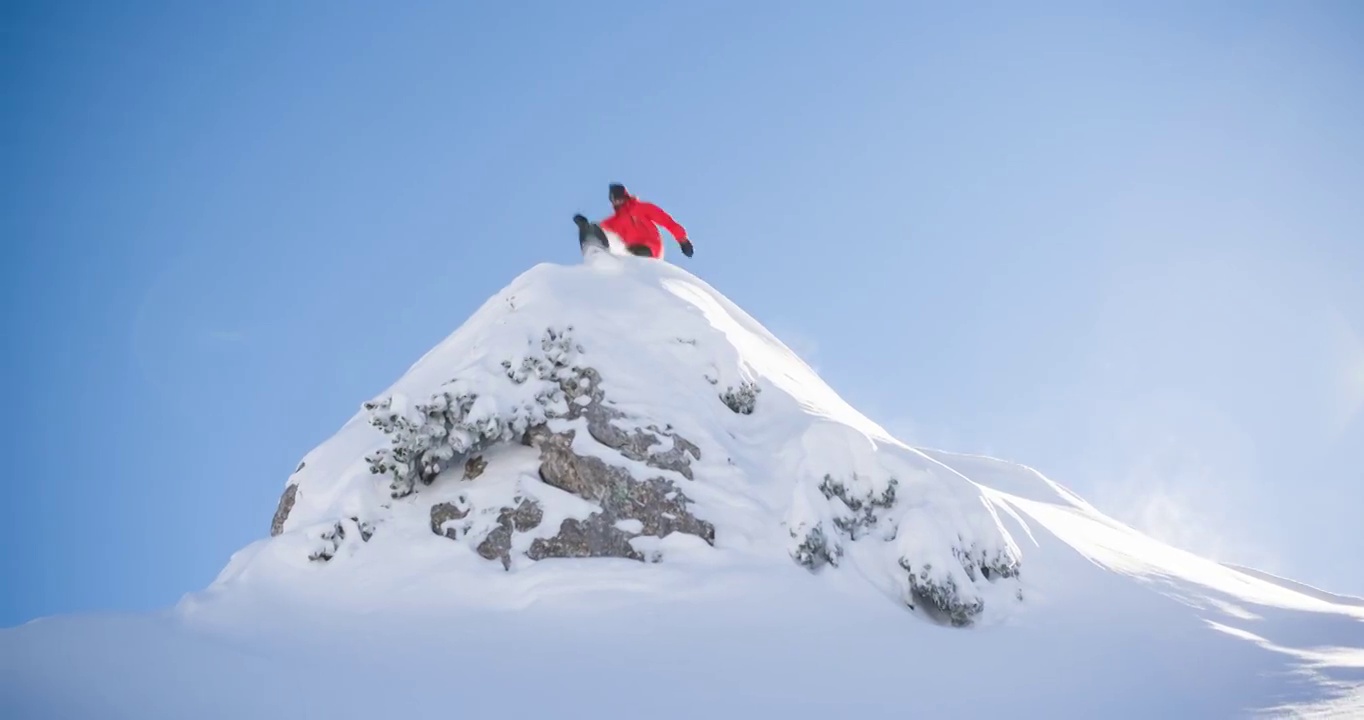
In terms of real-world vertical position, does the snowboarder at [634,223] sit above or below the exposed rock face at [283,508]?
above

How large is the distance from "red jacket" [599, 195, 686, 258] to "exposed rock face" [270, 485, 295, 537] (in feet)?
19.5

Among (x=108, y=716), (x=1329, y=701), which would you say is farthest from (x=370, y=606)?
(x=1329, y=701)

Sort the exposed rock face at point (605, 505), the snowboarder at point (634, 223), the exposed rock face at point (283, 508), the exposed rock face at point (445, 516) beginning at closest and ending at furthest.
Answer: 1. the exposed rock face at point (605, 505)
2. the exposed rock face at point (445, 516)
3. the exposed rock face at point (283, 508)
4. the snowboarder at point (634, 223)

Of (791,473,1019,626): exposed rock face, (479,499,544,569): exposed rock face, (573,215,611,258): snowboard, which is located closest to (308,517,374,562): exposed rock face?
(479,499,544,569): exposed rock face

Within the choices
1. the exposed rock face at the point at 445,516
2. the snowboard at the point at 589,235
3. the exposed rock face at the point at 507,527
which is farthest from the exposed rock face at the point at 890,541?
the snowboard at the point at 589,235

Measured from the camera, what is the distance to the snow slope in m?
4.96

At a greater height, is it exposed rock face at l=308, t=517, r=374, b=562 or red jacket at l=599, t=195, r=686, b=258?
red jacket at l=599, t=195, r=686, b=258

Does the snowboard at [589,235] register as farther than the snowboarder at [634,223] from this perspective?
No

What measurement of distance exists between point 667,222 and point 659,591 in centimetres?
808

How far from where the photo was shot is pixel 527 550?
7.05 metres

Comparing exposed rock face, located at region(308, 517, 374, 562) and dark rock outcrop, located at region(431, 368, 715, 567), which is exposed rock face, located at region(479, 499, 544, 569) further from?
exposed rock face, located at region(308, 517, 374, 562)

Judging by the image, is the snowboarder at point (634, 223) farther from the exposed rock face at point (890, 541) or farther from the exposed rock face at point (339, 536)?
the exposed rock face at point (339, 536)

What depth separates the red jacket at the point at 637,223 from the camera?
42.3 feet

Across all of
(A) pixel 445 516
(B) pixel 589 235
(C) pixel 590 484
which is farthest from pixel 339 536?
(B) pixel 589 235
